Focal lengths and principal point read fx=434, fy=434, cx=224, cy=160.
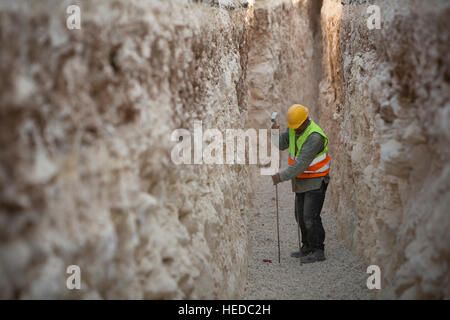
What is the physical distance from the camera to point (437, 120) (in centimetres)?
294

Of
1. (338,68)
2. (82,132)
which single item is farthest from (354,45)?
(82,132)

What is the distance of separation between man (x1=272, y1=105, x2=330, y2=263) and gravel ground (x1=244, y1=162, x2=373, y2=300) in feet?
0.90

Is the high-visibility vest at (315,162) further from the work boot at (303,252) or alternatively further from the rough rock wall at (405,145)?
the work boot at (303,252)

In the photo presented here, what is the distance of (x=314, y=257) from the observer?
549cm

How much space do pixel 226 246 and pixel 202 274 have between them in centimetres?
91

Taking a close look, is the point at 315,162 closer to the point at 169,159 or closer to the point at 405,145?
the point at 405,145

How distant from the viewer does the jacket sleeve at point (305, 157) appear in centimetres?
510

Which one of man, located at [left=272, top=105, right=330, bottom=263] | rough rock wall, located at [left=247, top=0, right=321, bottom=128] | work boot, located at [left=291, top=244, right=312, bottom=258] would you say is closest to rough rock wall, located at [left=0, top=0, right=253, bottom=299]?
man, located at [left=272, top=105, right=330, bottom=263]

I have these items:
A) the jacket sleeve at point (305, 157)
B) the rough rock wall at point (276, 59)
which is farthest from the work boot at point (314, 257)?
the rough rock wall at point (276, 59)

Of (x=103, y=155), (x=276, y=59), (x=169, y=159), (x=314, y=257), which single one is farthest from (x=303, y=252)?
(x=276, y=59)

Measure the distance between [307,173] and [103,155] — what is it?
3.37 m

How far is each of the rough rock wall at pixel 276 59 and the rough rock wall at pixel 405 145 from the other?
3716 mm

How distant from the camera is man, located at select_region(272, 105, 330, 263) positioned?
5.14 meters
